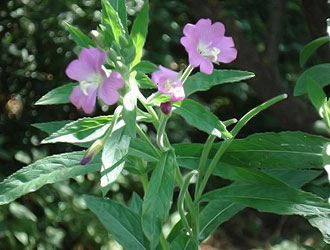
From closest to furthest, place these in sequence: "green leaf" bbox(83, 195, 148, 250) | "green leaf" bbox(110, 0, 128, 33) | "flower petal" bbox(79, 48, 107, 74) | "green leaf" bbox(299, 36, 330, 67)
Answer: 1. "flower petal" bbox(79, 48, 107, 74)
2. "green leaf" bbox(110, 0, 128, 33)
3. "green leaf" bbox(83, 195, 148, 250)
4. "green leaf" bbox(299, 36, 330, 67)

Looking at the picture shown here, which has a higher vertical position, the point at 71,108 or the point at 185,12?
the point at 185,12

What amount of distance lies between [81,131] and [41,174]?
0.19 meters

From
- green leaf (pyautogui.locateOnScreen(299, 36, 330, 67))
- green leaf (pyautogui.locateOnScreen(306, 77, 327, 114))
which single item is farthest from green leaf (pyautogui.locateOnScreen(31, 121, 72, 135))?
green leaf (pyautogui.locateOnScreen(299, 36, 330, 67))

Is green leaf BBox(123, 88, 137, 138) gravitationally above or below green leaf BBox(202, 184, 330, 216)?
above

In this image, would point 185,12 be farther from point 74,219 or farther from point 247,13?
point 74,219

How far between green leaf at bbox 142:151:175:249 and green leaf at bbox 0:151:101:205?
21cm

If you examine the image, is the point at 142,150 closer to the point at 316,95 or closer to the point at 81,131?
the point at 81,131

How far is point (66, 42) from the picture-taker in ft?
9.91

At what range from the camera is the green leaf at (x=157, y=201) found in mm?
999

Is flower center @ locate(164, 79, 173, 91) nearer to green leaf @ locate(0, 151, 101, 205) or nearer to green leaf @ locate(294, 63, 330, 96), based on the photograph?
green leaf @ locate(0, 151, 101, 205)

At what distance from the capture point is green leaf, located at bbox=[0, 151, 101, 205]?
1.13 metres

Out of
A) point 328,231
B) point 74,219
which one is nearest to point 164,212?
point 328,231

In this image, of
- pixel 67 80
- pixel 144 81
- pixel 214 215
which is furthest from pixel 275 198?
pixel 67 80

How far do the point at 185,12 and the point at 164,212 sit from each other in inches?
100.0
